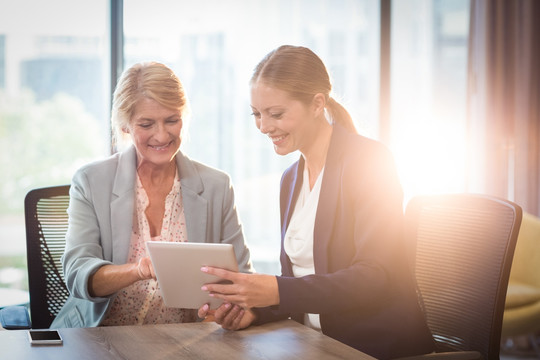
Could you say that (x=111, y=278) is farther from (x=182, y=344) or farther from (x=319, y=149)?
(x=319, y=149)

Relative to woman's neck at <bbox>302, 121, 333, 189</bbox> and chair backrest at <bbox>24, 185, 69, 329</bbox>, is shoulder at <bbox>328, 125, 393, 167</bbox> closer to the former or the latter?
woman's neck at <bbox>302, 121, 333, 189</bbox>

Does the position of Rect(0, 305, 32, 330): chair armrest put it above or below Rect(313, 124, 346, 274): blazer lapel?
below

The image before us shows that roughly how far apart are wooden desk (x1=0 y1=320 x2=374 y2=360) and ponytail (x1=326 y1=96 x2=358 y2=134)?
0.73 m

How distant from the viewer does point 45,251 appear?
2.30 meters

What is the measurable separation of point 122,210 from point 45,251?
14.5 inches

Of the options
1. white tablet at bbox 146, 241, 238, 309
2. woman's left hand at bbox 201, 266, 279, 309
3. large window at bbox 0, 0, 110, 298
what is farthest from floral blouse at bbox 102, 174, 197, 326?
large window at bbox 0, 0, 110, 298

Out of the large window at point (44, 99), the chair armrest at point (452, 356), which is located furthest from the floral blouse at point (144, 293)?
the large window at point (44, 99)

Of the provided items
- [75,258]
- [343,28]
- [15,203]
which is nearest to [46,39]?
[15,203]

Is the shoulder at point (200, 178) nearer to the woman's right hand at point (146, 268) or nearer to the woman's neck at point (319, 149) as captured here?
the woman's neck at point (319, 149)

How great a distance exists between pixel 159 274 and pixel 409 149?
10.5 feet

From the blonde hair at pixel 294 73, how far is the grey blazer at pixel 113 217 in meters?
0.45

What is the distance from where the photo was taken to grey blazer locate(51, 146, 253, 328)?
6.84ft

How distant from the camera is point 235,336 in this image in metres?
1.67

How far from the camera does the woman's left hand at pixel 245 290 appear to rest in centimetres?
165
